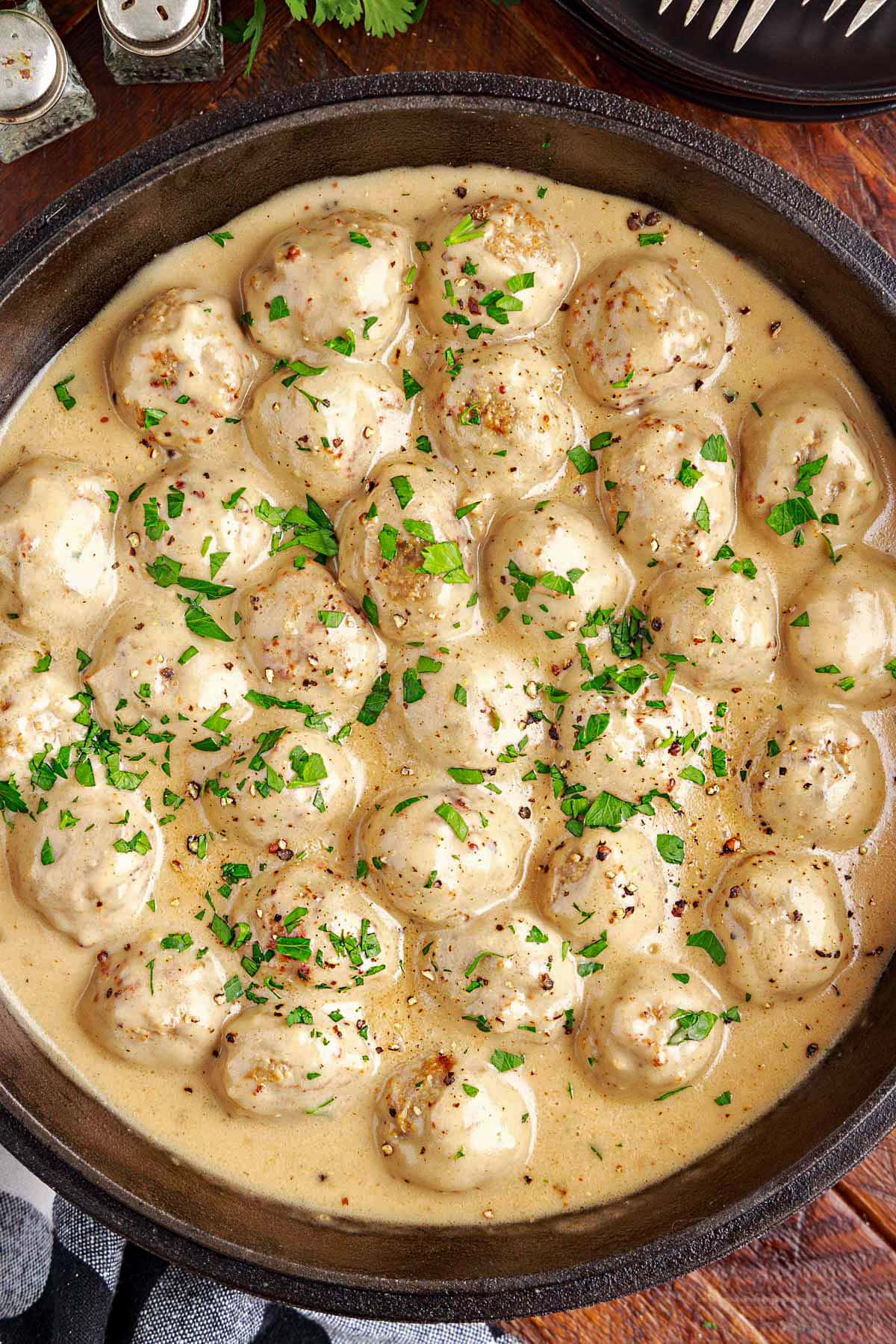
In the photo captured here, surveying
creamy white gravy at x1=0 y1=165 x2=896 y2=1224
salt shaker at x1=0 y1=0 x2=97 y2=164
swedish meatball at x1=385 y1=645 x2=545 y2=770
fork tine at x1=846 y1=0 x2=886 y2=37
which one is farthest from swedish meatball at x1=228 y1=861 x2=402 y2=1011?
fork tine at x1=846 y1=0 x2=886 y2=37

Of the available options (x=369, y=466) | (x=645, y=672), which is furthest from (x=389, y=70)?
(x=645, y=672)

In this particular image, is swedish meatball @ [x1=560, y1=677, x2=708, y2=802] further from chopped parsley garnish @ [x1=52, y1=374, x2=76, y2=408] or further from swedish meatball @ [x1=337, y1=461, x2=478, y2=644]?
chopped parsley garnish @ [x1=52, y1=374, x2=76, y2=408]

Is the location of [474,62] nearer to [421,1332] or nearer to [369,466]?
[369,466]

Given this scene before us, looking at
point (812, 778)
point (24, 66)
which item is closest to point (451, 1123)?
point (812, 778)

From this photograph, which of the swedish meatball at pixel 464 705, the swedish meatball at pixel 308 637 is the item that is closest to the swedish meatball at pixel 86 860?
the swedish meatball at pixel 308 637

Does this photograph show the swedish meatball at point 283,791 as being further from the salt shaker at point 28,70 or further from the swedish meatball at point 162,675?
the salt shaker at point 28,70
